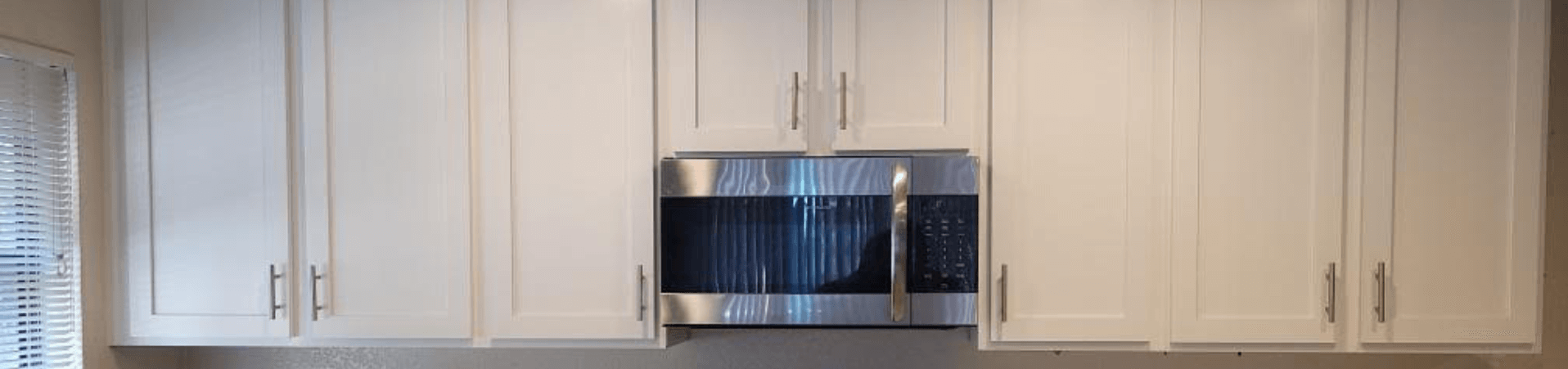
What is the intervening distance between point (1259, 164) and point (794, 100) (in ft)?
3.06

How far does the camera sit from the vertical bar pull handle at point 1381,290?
5.39 feet

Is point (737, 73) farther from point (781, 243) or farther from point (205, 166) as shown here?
point (205, 166)

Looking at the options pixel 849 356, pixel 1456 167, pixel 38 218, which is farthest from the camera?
pixel 849 356

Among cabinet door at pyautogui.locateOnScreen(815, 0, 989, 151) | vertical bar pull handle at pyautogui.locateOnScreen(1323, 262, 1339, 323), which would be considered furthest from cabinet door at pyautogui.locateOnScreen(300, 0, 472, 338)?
vertical bar pull handle at pyautogui.locateOnScreen(1323, 262, 1339, 323)

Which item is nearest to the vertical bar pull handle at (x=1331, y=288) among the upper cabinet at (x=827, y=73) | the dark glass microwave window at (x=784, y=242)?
the upper cabinet at (x=827, y=73)

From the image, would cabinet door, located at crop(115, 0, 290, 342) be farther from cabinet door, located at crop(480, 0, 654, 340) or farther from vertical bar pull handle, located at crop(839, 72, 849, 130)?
vertical bar pull handle, located at crop(839, 72, 849, 130)

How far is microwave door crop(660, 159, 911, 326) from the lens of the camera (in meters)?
1.67

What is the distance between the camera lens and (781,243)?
1695 millimetres

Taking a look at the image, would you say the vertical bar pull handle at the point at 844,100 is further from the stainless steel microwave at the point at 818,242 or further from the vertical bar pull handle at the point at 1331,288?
the vertical bar pull handle at the point at 1331,288

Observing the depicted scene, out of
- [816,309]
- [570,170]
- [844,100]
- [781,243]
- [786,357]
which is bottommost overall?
[786,357]

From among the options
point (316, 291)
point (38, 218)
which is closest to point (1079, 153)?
point (316, 291)

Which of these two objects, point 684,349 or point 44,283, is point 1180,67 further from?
point 44,283

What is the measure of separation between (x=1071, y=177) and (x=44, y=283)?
2.14 metres

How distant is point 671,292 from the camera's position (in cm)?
172
